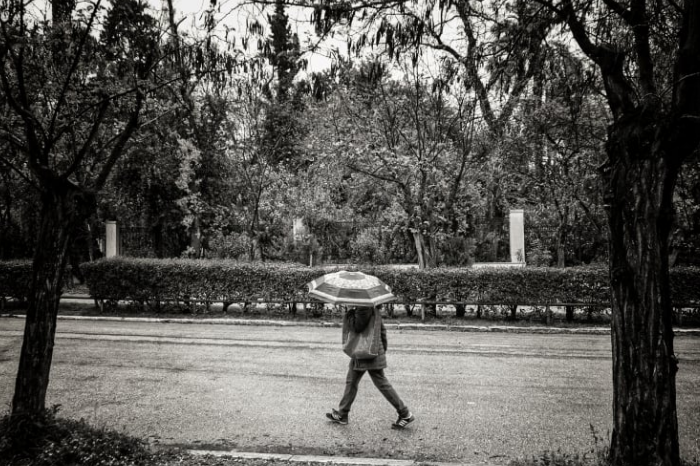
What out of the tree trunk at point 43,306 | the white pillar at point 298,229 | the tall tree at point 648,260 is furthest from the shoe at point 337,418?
the white pillar at point 298,229

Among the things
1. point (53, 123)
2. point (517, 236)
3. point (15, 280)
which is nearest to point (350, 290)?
point (53, 123)

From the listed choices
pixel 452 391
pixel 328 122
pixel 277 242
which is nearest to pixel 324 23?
pixel 452 391

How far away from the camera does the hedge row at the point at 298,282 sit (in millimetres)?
13234

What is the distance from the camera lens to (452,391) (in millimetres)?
7348

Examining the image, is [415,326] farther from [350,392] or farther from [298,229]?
[298,229]

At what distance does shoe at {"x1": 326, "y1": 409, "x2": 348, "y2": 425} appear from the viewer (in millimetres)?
5895

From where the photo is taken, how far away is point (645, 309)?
4.21 meters

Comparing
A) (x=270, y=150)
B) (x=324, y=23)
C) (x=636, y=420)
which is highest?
(x=270, y=150)

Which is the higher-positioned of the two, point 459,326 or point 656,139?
point 656,139

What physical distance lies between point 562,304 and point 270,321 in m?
7.90

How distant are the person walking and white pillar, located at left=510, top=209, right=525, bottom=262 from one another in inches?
568

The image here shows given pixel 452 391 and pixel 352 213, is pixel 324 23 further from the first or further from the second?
pixel 352 213

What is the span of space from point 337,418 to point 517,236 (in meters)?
14.9

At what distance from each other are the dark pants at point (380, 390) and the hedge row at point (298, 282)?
810 cm
